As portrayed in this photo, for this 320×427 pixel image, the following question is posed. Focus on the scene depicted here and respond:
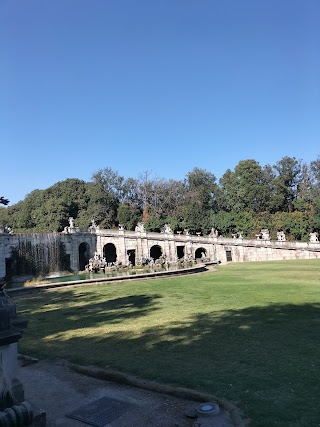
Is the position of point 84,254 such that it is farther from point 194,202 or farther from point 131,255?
point 194,202

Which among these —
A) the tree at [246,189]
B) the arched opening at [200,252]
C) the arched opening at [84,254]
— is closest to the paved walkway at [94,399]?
the arched opening at [84,254]

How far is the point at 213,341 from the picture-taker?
908 centimetres

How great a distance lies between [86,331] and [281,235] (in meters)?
47.6

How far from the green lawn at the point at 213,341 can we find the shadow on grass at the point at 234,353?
0.05 feet

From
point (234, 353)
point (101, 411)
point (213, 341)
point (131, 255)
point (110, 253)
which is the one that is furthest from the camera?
point (110, 253)

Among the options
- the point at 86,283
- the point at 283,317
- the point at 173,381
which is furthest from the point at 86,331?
the point at 86,283

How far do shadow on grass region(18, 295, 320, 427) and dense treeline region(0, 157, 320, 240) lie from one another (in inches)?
2084

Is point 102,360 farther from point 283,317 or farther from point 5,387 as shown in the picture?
point 283,317

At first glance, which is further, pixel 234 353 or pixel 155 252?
pixel 155 252

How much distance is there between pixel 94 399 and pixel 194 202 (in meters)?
65.2

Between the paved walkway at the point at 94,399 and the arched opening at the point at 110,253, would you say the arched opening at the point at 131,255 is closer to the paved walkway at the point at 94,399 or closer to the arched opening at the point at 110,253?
the arched opening at the point at 110,253

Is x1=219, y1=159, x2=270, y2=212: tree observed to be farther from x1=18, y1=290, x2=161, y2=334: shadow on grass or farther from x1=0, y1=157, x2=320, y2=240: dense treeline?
x1=18, y1=290, x2=161, y2=334: shadow on grass

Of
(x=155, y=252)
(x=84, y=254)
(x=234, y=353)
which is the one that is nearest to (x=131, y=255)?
(x=155, y=252)

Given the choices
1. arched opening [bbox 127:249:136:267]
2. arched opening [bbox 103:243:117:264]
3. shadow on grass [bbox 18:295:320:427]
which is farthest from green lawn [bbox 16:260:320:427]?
arched opening [bbox 103:243:117:264]
